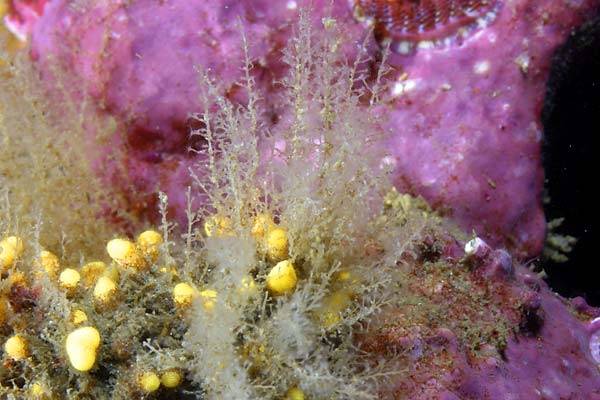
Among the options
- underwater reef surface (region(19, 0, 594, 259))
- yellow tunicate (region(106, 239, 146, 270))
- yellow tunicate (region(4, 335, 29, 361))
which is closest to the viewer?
yellow tunicate (region(4, 335, 29, 361))

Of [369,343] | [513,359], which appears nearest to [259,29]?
[369,343]

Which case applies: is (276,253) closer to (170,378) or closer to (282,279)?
(282,279)

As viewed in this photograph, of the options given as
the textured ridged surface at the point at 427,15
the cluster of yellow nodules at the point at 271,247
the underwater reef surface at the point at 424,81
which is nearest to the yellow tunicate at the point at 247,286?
the cluster of yellow nodules at the point at 271,247

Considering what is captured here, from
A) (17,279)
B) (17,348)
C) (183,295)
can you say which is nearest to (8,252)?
(17,279)

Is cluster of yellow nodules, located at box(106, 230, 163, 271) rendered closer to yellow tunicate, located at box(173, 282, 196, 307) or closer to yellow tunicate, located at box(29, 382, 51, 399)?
yellow tunicate, located at box(173, 282, 196, 307)

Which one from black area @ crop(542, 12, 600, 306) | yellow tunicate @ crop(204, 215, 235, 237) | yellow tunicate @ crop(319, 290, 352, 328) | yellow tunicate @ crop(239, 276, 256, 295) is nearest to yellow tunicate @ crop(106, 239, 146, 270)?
yellow tunicate @ crop(204, 215, 235, 237)

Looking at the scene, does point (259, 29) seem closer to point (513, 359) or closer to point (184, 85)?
point (184, 85)

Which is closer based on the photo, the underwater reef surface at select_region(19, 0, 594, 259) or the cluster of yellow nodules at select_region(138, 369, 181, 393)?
the cluster of yellow nodules at select_region(138, 369, 181, 393)

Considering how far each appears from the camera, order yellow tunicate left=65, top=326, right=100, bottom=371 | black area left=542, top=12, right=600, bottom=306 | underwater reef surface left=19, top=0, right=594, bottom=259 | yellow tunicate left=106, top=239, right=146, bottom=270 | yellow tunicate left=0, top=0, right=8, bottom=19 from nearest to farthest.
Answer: yellow tunicate left=65, top=326, right=100, bottom=371 → yellow tunicate left=106, top=239, right=146, bottom=270 → underwater reef surface left=19, top=0, right=594, bottom=259 → black area left=542, top=12, right=600, bottom=306 → yellow tunicate left=0, top=0, right=8, bottom=19
